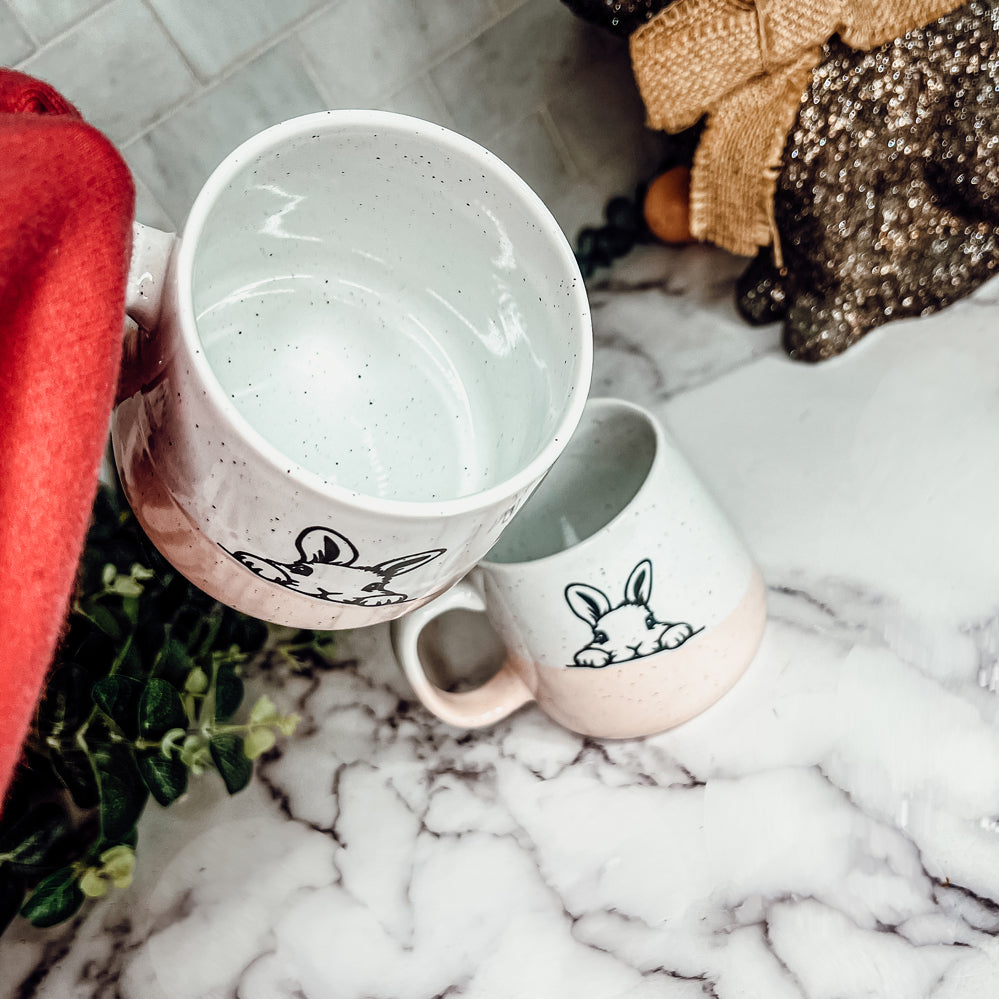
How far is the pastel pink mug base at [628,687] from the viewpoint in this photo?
0.42 m

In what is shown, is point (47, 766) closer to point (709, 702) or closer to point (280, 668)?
point (280, 668)

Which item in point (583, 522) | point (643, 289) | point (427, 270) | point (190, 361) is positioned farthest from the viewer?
point (643, 289)

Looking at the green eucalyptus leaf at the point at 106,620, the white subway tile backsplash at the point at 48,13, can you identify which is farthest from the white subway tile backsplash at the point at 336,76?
the green eucalyptus leaf at the point at 106,620

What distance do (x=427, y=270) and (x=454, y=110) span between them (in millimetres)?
229

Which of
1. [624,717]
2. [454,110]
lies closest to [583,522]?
[624,717]

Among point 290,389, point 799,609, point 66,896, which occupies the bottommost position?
point 799,609

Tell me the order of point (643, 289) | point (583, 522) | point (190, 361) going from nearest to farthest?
point (190, 361)
point (583, 522)
point (643, 289)

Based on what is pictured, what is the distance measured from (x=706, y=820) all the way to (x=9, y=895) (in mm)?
320

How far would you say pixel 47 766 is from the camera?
0.42m

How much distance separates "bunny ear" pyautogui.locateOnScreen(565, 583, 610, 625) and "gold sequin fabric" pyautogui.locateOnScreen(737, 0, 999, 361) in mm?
253

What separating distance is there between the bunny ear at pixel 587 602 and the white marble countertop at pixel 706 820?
0.38 feet

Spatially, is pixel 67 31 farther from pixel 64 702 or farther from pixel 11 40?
pixel 64 702

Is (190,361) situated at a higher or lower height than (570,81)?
higher

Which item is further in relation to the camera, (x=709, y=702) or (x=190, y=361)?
(x=709, y=702)
